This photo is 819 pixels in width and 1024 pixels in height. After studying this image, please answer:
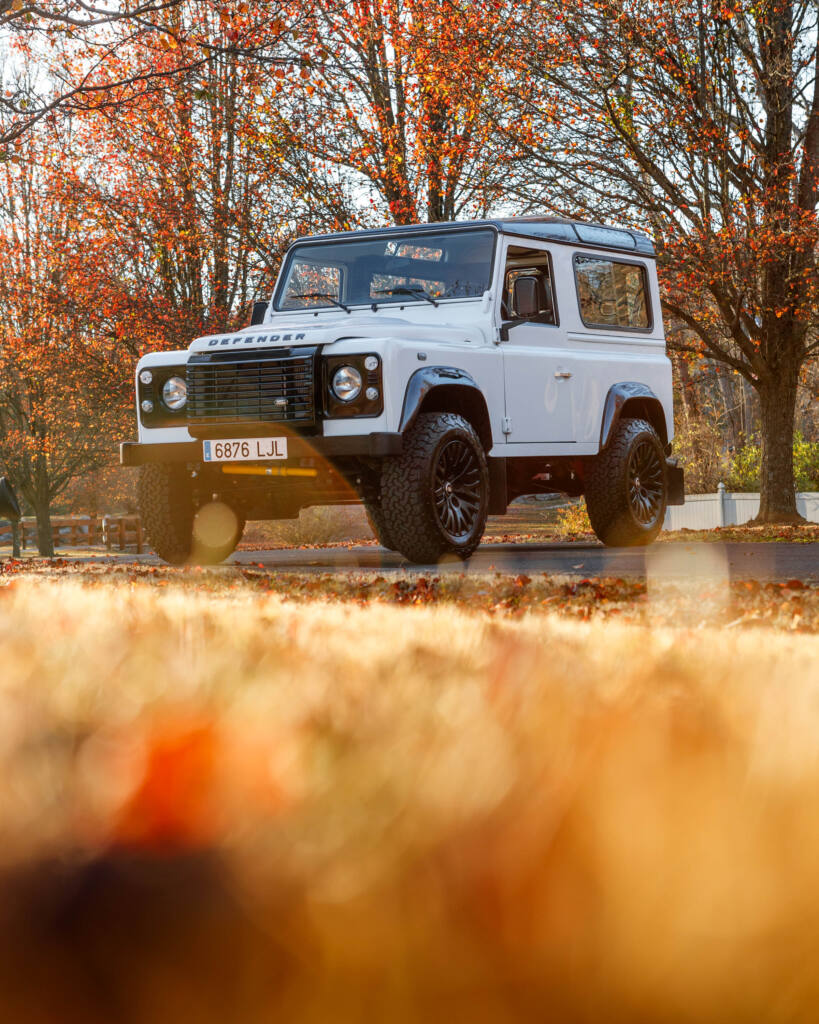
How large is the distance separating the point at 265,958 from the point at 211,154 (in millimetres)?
19536

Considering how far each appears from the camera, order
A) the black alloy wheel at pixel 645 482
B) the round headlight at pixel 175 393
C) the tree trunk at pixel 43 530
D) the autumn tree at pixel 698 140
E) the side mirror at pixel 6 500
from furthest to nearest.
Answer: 1. the tree trunk at pixel 43 530
2. the autumn tree at pixel 698 140
3. the black alloy wheel at pixel 645 482
4. the round headlight at pixel 175 393
5. the side mirror at pixel 6 500

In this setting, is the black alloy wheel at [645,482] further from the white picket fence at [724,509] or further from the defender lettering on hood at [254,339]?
the white picket fence at [724,509]

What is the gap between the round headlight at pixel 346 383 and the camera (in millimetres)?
7562

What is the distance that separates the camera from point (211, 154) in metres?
19.5

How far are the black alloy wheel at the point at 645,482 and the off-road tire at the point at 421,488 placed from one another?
2.32 m

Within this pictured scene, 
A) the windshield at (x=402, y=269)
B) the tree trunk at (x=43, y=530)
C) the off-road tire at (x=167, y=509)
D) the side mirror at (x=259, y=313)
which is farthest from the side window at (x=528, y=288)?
the tree trunk at (x=43, y=530)

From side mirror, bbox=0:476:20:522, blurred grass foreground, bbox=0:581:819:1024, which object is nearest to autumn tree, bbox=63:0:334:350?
side mirror, bbox=0:476:20:522

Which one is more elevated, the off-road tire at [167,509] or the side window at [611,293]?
the side window at [611,293]

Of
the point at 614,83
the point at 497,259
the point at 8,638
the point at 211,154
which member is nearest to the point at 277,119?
the point at 211,154

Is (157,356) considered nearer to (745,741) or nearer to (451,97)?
(745,741)

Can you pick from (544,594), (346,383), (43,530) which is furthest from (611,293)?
(43,530)

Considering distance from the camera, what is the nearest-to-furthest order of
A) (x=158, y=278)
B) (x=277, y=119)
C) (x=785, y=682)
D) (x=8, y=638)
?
(x=785, y=682), (x=8, y=638), (x=277, y=119), (x=158, y=278)

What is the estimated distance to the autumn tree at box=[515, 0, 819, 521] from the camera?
1538 cm

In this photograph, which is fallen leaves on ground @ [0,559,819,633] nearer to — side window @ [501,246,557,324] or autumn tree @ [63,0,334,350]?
side window @ [501,246,557,324]
